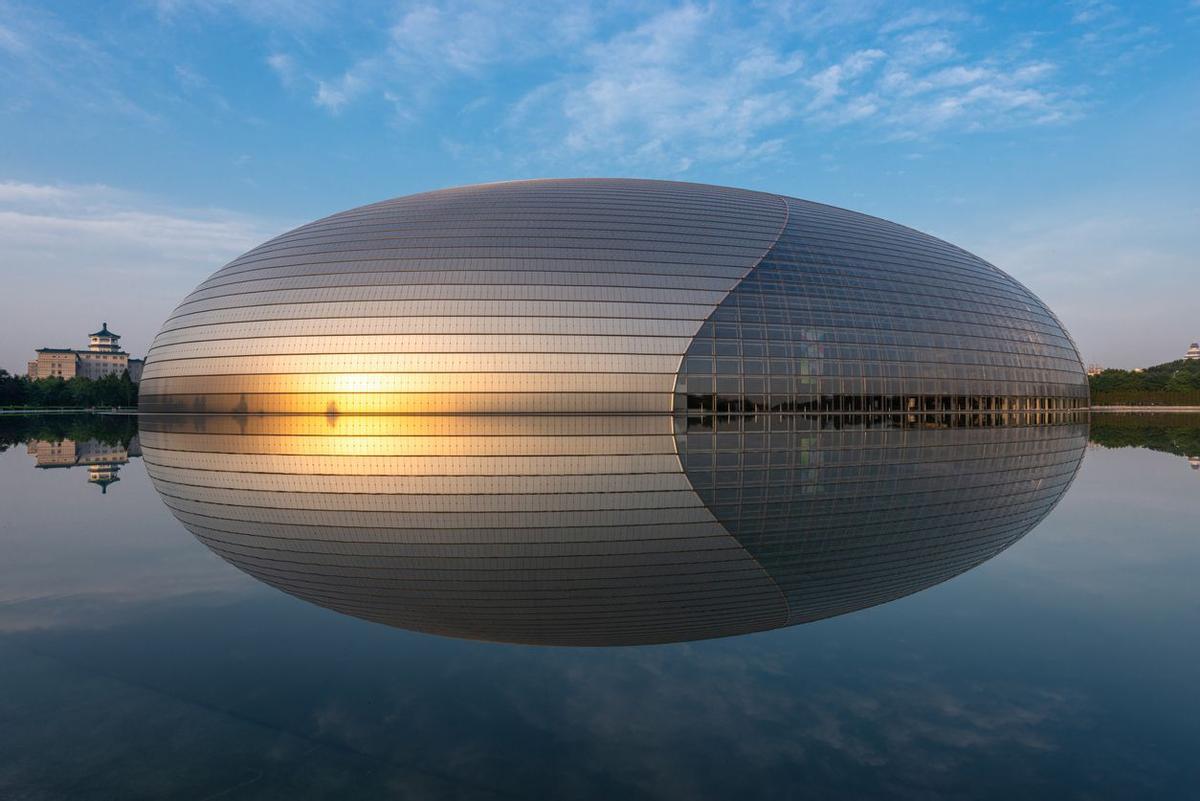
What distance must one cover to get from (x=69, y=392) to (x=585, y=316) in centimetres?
8230

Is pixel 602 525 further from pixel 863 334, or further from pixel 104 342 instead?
pixel 104 342

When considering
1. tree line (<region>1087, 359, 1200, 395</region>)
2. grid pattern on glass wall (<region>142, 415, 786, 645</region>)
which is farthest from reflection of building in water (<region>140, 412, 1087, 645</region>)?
tree line (<region>1087, 359, 1200, 395</region>)

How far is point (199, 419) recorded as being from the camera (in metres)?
39.6

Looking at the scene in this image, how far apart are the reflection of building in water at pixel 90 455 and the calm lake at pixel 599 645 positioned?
4604mm

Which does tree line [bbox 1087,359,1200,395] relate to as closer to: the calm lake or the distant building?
the calm lake

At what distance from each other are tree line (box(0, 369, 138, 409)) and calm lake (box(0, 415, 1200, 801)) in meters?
82.1

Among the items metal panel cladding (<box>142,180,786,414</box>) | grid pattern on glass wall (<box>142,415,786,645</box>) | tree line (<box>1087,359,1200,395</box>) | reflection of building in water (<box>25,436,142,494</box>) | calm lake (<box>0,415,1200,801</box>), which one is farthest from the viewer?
tree line (<box>1087,359,1200,395</box>)

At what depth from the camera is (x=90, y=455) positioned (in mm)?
23109

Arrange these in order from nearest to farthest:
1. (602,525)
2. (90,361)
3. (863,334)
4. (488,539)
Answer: (488,539) < (602,525) < (863,334) < (90,361)

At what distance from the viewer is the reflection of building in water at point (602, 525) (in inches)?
269

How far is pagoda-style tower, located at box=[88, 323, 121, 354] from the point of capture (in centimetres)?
16350

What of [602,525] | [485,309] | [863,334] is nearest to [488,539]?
[602,525]

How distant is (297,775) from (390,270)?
3585 cm

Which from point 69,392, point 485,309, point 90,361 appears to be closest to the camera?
point 485,309
